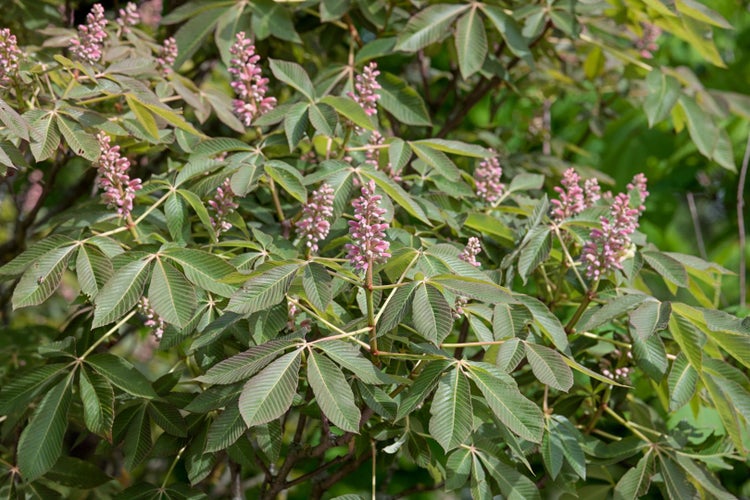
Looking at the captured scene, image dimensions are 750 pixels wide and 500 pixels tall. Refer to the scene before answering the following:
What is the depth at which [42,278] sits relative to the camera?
140cm

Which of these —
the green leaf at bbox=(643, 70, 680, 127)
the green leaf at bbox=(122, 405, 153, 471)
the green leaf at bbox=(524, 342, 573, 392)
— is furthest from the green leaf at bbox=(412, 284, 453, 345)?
the green leaf at bbox=(643, 70, 680, 127)

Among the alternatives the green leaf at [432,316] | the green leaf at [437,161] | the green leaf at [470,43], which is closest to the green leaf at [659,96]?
the green leaf at [470,43]

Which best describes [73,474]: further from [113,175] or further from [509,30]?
[509,30]

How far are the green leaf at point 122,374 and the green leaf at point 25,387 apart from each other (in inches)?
2.5

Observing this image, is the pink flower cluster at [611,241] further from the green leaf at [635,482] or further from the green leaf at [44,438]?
the green leaf at [44,438]

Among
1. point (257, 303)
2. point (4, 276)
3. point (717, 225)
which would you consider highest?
point (257, 303)

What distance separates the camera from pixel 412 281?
1338mm

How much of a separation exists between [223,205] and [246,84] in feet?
0.88

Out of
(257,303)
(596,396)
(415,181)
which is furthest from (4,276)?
(596,396)

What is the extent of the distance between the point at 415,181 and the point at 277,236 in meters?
0.39

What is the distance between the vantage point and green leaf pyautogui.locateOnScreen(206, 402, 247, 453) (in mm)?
1337

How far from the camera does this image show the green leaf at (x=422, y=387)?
1305 mm

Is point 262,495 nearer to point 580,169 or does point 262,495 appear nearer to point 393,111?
point 393,111

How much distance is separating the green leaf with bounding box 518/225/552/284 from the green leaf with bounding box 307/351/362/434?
472 mm
